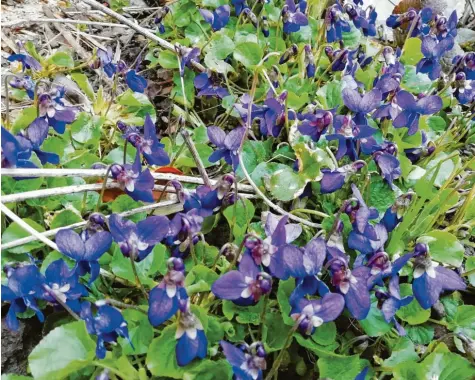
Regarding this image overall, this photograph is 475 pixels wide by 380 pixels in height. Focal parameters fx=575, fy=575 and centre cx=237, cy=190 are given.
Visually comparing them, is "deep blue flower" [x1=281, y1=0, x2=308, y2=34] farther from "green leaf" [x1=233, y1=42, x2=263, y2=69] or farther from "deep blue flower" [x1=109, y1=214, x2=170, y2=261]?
"deep blue flower" [x1=109, y1=214, x2=170, y2=261]

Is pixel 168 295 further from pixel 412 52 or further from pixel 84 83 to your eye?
pixel 412 52

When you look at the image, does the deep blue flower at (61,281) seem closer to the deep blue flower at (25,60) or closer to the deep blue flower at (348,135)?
the deep blue flower at (348,135)

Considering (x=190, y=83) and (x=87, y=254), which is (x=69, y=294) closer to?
(x=87, y=254)

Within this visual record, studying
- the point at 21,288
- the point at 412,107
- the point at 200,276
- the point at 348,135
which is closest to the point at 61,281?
the point at 21,288

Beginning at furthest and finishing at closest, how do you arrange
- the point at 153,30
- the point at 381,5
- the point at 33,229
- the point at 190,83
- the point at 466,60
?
the point at 381,5
the point at 153,30
the point at 190,83
the point at 466,60
the point at 33,229

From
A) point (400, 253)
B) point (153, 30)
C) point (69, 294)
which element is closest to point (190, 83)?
point (153, 30)

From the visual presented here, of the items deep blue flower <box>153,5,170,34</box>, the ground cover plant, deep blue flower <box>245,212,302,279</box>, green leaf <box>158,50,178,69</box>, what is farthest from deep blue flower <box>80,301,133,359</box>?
deep blue flower <box>153,5,170,34</box>

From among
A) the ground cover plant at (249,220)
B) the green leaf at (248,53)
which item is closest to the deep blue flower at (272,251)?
the ground cover plant at (249,220)
